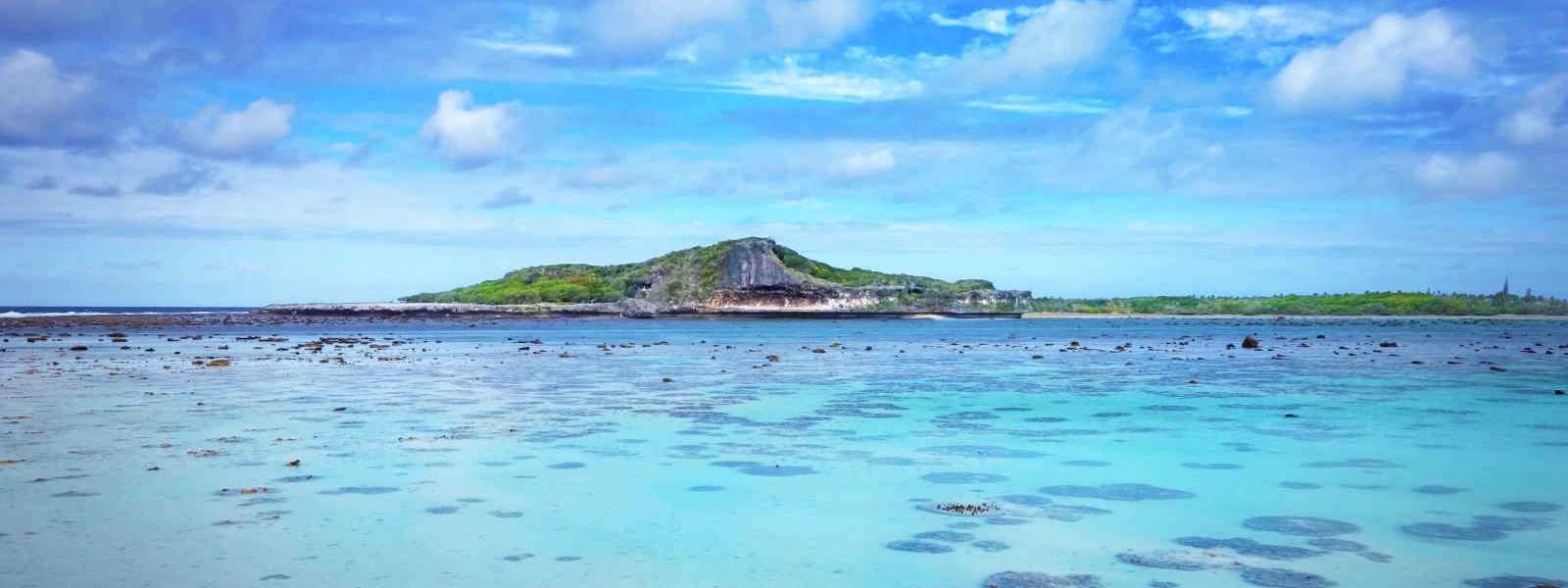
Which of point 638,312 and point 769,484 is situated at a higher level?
point 638,312

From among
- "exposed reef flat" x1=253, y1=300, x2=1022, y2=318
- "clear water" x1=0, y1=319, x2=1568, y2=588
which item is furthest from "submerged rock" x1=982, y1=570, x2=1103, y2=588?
"exposed reef flat" x1=253, y1=300, x2=1022, y2=318

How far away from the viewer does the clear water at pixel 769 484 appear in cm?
898

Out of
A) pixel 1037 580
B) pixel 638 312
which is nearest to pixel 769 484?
pixel 1037 580

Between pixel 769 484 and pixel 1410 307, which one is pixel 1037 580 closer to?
pixel 769 484

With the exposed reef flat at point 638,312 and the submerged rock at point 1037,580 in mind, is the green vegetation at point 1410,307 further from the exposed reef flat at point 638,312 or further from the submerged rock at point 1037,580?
the submerged rock at point 1037,580

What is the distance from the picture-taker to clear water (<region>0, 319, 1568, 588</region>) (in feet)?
29.5

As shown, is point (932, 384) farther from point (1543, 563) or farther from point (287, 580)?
point (287, 580)

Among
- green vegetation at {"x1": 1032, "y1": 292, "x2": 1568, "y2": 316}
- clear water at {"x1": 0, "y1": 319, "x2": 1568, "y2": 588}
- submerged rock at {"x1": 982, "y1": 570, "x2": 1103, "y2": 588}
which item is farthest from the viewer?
green vegetation at {"x1": 1032, "y1": 292, "x2": 1568, "y2": 316}

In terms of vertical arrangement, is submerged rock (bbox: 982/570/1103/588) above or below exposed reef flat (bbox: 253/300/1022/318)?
below

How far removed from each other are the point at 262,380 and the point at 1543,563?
27862 millimetres

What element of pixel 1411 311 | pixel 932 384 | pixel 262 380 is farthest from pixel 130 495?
pixel 1411 311

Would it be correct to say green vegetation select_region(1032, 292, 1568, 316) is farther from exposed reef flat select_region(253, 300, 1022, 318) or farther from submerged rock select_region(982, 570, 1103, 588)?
submerged rock select_region(982, 570, 1103, 588)

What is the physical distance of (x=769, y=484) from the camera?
12906mm

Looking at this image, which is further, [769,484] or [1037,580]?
[769,484]
